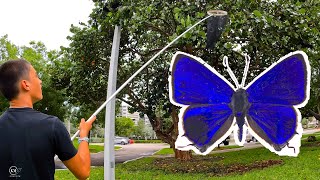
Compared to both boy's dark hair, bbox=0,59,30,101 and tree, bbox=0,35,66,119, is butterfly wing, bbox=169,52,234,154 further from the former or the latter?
tree, bbox=0,35,66,119

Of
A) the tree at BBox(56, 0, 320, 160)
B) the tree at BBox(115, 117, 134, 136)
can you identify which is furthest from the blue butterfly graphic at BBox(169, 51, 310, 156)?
the tree at BBox(115, 117, 134, 136)

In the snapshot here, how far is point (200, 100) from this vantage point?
5441mm

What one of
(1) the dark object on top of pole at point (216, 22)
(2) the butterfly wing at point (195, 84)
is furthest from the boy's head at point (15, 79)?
(1) the dark object on top of pole at point (216, 22)

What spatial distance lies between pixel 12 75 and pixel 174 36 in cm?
580

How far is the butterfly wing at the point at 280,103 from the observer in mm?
5320

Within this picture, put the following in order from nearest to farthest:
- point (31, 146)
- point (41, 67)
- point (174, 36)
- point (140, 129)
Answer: point (31, 146) → point (174, 36) → point (41, 67) → point (140, 129)

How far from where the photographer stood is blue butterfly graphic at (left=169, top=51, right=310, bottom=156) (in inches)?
210

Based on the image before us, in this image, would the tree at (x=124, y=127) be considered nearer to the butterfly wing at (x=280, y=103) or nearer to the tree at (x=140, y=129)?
the tree at (x=140, y=129)

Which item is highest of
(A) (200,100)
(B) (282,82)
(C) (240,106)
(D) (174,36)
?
(D) (174,36)

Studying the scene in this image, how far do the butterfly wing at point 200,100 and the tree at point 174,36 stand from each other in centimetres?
168

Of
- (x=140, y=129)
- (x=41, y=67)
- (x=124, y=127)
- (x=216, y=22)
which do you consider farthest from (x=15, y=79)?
(x=140, y=129)

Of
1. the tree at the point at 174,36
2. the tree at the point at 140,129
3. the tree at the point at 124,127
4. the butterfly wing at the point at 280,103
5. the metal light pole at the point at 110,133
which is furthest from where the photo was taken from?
the tree at the point at 140,129

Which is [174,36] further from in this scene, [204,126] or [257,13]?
[204,126]

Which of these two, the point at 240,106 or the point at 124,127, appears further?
the point at 124,127
